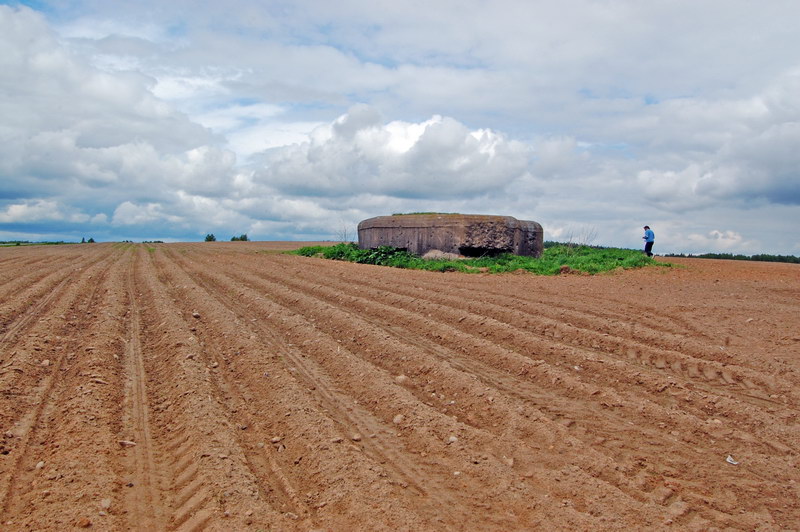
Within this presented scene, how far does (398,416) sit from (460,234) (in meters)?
13.1

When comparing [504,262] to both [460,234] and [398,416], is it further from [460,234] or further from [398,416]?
[398,416]

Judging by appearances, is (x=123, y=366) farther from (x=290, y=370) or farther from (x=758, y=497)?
(x=758, y=497)

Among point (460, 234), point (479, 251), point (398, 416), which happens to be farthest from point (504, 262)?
point (398, 416)

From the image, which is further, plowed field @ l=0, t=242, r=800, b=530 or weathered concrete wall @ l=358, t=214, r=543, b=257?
weathered concrete wall @ l=358, t=214, r=543, b=257

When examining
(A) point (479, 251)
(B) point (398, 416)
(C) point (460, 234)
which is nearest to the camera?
(B) point (398, 416)

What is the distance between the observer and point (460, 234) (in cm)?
1772

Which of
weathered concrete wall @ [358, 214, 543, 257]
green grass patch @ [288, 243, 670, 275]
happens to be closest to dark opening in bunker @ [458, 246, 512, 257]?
weathered concrete wall @ [358, 214, 543, 257]

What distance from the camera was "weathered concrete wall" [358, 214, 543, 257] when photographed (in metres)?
17.7

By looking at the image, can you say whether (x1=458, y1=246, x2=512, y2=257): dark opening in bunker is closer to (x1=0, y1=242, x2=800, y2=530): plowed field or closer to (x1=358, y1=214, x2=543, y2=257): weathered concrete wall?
(x1=358, y1=214, x2=543, y2=257): weathered concrete wall

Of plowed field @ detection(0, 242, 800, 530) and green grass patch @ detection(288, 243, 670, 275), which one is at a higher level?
green grass patch @ detection(288, 243, 670, 275)

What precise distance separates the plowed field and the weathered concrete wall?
7.97 meters

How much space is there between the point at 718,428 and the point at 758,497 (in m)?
1.06

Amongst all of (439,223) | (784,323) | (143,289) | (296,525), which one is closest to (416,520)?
(296,525)

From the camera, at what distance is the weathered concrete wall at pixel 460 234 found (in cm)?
1772
